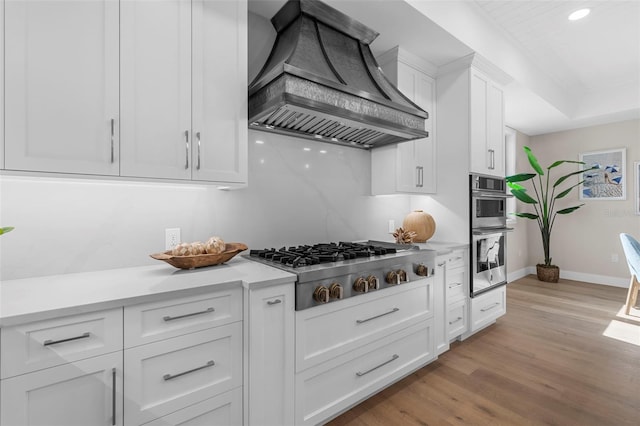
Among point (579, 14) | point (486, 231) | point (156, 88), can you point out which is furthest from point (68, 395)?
point (579, 14)

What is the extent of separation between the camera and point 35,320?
96 centimetres

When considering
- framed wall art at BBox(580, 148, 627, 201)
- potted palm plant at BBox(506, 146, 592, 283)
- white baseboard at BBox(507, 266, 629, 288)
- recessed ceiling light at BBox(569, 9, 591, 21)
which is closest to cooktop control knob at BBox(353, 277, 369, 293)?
recessed ceiling light at BBox(569, 9, 591, 21)

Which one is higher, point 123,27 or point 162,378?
point 123,27

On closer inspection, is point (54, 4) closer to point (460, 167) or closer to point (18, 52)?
point (18, 52)

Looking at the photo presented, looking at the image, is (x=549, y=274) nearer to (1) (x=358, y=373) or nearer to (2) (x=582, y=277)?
(2) (x=582, y=277)

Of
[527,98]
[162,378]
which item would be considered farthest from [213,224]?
[527,98]

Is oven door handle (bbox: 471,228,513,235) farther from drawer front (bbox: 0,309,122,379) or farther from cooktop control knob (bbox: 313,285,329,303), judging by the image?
drawer front (bbox: 0,309,122,379)

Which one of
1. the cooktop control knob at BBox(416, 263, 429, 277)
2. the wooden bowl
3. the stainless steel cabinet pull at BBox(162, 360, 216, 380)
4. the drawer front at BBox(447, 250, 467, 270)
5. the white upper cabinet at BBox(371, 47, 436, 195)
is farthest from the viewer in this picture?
the white upper cabinet at BBox(371, 47, 436, 195)

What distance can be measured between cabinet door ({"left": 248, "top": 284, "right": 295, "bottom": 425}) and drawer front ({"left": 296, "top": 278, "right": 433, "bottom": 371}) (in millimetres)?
69

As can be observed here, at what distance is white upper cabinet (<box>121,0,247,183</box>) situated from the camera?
1378mm

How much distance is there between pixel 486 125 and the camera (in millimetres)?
2980

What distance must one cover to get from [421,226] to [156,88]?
7.51 ft

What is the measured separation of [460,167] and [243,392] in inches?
101

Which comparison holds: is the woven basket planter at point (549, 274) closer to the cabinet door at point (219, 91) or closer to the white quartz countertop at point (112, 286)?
the white quartz countertop at point (112, 286)
